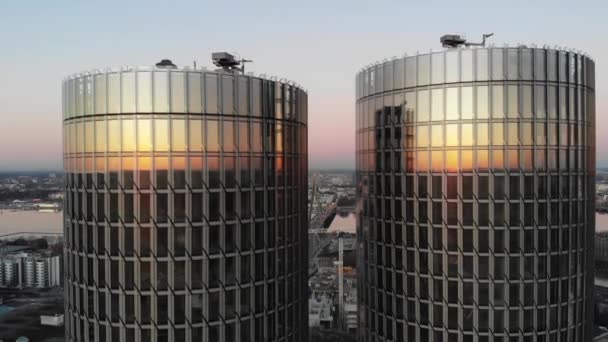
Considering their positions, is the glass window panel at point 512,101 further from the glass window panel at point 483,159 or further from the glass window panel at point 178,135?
the glass window panel at point 178,135

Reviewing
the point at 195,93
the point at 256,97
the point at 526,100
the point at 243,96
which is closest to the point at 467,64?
the point at 526,100

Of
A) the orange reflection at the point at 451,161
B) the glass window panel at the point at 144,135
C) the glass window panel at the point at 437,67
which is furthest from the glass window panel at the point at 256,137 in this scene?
the orange reflection at the point at 451,161

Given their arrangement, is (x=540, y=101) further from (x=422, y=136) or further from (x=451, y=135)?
(x=422, y=136)

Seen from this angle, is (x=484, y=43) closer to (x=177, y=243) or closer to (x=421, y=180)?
(x=421, y=180)

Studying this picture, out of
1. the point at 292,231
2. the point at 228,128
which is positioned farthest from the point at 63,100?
the point at 292,231

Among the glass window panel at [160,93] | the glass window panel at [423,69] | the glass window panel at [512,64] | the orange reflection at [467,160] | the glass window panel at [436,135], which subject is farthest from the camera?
the glass window panel at [423,69]
